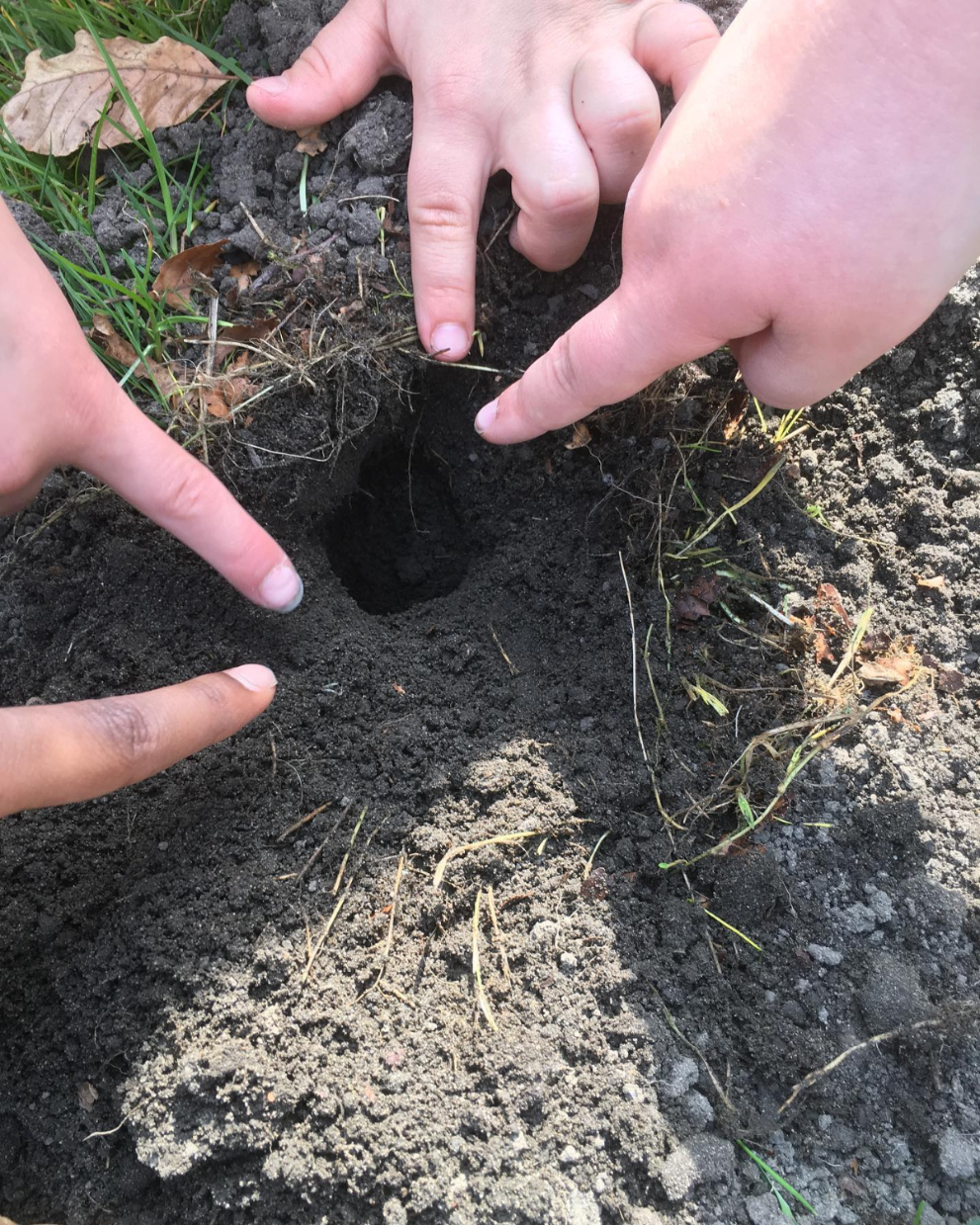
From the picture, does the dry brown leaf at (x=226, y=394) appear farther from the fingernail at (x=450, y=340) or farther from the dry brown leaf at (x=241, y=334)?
the fingernail at (x=450, y=340)

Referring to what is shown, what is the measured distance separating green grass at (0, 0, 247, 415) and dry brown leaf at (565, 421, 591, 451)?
3.10ft

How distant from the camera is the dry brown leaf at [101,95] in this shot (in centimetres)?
204

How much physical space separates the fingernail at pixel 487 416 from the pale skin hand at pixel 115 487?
53 cm

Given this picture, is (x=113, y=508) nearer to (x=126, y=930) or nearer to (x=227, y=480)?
(x=227, y=480)

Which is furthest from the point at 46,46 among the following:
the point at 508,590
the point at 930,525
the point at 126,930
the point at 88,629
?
the point at 930,525

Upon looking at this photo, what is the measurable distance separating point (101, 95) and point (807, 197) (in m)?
1.84

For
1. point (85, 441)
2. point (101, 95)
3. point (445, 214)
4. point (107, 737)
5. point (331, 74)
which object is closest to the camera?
point (107, 737)

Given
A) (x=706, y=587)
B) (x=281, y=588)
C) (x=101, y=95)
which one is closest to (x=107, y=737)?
(x=281, y=588)

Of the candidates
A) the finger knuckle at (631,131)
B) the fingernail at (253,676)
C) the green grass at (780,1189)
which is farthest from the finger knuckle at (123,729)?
the finger knuckle at (631,131)

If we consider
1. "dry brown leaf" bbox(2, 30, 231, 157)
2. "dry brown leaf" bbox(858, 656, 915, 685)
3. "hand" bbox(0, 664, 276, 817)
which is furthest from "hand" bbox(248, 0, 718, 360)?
"dry brown leaf" bbox(858, 656, 915, 685)

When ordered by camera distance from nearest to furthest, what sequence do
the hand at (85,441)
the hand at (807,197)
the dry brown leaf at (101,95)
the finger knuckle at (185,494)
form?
the hand at (807,197)
the hand at (85,441)
the finger knuckle at (185,494)
the dry brown leaf at (101,95)

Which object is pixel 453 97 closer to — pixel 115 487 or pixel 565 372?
pixel 565 372

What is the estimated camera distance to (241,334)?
190cm

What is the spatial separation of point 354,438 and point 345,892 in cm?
106
